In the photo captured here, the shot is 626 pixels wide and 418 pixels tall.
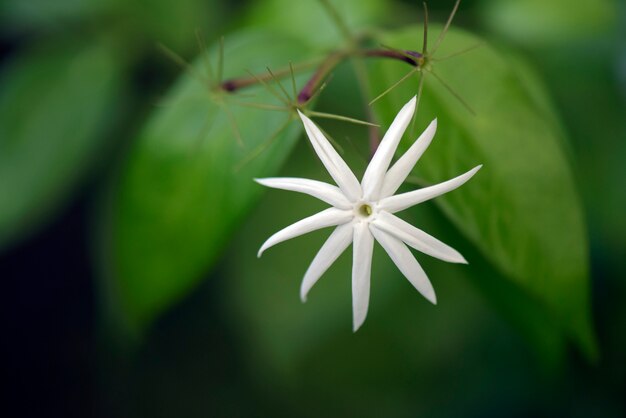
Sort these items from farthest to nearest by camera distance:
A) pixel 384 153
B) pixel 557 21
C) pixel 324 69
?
pixel 557 21, pixel 324 69, pixel 384 153

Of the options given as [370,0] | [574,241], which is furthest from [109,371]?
[574,241]

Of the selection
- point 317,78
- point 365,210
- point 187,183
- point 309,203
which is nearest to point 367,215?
point 365,210

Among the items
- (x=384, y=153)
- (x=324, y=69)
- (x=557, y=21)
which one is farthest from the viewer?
(x=557, y=21)

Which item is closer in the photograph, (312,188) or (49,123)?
(312,188)

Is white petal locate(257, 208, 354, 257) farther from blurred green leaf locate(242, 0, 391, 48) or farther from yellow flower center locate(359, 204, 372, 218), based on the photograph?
blurred green leaf locate(242, 0, 391, 48)

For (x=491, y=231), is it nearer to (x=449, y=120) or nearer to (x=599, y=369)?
(x=449, y=120)

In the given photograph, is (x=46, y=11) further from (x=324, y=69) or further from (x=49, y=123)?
(x=324, y=69)

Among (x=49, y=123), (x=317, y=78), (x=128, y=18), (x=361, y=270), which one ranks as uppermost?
(x=128, y=18)
